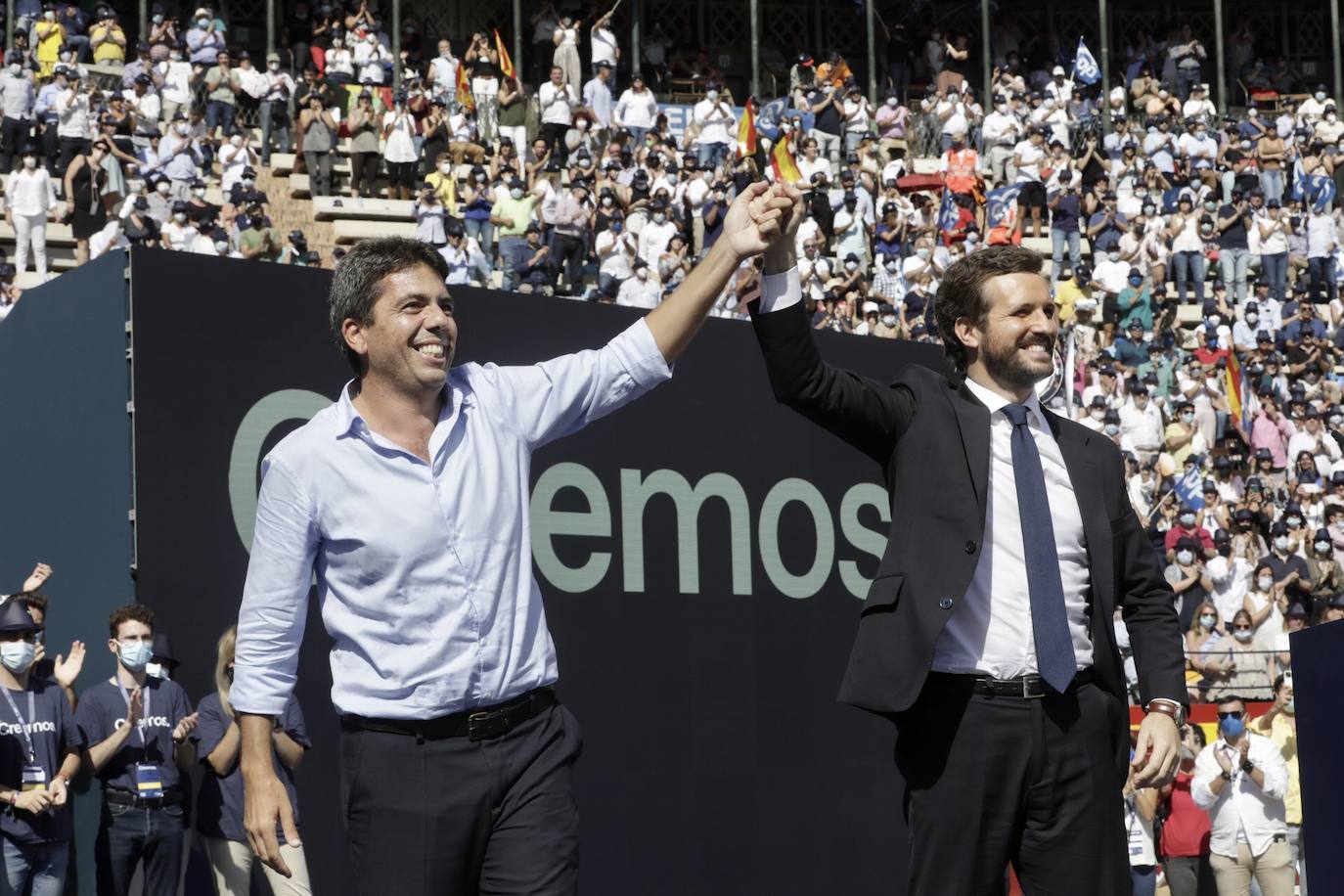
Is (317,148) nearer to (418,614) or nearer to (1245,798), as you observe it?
(1245,798)

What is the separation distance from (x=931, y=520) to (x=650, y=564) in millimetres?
4609

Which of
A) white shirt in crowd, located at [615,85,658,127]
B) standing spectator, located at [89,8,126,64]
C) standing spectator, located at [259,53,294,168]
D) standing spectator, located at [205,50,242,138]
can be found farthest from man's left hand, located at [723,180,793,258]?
standing spectator, located at [89,8,126,64]

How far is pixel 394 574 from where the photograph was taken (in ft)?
12.7

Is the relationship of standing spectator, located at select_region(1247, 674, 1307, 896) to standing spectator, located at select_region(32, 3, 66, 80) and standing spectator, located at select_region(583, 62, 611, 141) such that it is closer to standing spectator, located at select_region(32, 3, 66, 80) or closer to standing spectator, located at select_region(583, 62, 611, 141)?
standing spectator, located at select_region(583, 62, 611, 141)

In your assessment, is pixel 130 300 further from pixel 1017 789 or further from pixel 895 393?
pixel 1017 789

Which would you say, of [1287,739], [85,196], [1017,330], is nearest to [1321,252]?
[1287,739]

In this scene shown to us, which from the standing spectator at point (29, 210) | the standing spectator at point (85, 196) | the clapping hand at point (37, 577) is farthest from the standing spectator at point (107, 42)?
the clapping hand at point (37, 577)

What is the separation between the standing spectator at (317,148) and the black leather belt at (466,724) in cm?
1672

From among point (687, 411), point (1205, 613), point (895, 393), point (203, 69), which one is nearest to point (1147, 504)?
point (1205, 613)

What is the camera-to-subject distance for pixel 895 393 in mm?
4402

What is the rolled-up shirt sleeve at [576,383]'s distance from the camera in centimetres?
415

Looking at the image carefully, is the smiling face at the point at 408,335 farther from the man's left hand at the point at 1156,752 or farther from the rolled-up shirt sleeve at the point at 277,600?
the man's left hand at the point at 1156,752

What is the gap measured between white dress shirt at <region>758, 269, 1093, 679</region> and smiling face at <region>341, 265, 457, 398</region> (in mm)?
712

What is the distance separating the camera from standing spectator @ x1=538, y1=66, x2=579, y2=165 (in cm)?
2228
